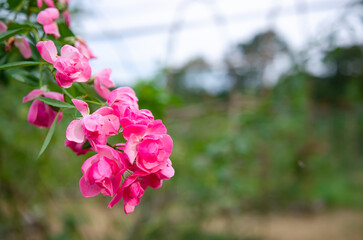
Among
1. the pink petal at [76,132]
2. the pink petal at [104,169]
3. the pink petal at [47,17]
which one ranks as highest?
the pink petal at [47,17]

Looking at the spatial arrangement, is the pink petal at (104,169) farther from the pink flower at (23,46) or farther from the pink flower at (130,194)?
the pink flower at (23,46)

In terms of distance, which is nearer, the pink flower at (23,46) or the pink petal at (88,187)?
the pink petal at (88,187)

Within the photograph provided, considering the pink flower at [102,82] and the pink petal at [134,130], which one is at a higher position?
the pink flower at [102,82]

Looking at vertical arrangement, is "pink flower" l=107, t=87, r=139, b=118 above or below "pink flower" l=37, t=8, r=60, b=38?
below

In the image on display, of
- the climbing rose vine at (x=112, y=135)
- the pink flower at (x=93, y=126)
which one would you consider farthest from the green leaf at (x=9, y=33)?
Answer: the pink flower at (x=93, y=126)

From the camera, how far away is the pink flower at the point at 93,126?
10.6 inches

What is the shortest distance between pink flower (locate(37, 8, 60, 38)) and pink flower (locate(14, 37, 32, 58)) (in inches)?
1.7

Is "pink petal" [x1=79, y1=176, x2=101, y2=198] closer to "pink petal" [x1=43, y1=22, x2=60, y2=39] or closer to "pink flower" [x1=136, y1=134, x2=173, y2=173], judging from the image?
"pink flower" [x1=136, y1=134, x2=173, y2=173]

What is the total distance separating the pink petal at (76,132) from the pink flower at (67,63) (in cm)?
4

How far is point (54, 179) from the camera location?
1646mm

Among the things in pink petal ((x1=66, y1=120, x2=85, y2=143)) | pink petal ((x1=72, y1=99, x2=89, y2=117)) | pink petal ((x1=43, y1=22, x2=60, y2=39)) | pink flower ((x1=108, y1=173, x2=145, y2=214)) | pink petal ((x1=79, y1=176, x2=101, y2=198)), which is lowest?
pink petal ((x1=79, y1=176, x2=101, y2=198))

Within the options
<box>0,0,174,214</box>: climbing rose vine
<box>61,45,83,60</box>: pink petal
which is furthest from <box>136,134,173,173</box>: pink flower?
<box>61,45,83,60</box>: pink petal

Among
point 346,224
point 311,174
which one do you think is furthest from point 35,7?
point 346,224

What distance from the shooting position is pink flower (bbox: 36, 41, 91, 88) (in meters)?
0.29
